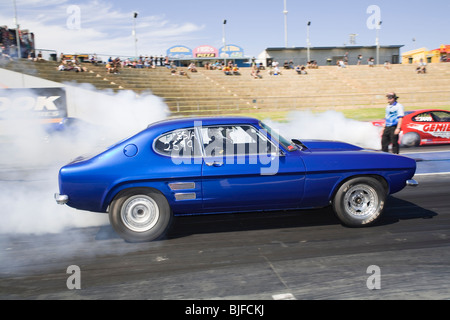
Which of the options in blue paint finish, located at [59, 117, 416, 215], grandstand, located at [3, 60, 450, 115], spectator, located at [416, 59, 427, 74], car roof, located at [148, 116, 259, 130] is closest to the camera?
blue paint finish, located at [59, 117, 416, 215]

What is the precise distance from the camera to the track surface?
324 centimetres

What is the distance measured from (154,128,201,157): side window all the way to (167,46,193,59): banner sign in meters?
50.7

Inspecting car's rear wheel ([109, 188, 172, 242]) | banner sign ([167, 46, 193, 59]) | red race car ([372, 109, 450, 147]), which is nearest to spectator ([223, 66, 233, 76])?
red race car ([372, 109, 450, 147])

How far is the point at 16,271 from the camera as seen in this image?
378cm

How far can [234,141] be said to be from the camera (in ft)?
14.8

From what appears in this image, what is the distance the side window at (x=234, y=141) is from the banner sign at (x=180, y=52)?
50.6 meters

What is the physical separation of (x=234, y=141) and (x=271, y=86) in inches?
1008

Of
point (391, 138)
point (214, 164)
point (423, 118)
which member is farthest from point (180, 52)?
point (214, 164)

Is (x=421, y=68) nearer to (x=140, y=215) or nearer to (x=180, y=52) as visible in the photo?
(x=180, y=52)

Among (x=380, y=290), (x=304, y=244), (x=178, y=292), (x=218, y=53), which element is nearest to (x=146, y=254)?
(x=178, y=292)

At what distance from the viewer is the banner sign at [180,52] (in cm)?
5316

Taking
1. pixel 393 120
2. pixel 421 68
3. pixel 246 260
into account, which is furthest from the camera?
pixel 421 68

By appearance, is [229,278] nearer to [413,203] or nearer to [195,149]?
[195,149]

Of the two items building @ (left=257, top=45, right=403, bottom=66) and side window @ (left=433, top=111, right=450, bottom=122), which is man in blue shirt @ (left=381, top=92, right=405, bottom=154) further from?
building @ (left=257, top=45, right=403, bottom=66)
